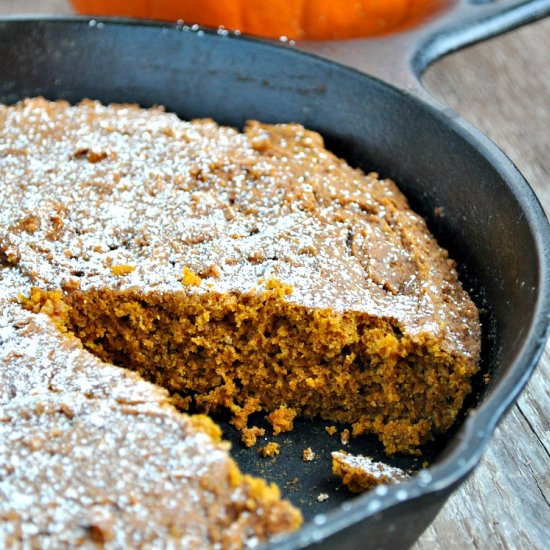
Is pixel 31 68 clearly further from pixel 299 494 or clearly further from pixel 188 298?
pixel 299 494

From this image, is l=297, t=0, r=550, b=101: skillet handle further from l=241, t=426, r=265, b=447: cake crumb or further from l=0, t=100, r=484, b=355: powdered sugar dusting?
l=241, t=426, r=265, b=447: cake crumb

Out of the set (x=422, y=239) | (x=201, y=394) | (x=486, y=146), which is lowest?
(x=201, y=394)

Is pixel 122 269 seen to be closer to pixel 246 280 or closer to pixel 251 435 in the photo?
pixel 246 280

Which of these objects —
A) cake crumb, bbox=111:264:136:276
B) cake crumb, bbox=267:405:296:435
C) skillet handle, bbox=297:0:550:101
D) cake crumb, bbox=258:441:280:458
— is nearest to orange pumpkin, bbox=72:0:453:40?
skillet handle, bbox=297:0:550:101

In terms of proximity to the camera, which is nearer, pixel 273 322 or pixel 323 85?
pixel 273 322

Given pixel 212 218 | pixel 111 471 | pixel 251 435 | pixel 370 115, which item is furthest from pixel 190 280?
pixel 370 115

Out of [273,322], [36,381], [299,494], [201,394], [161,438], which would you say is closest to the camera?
[161,438]

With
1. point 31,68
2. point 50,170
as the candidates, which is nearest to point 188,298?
point 50,170
